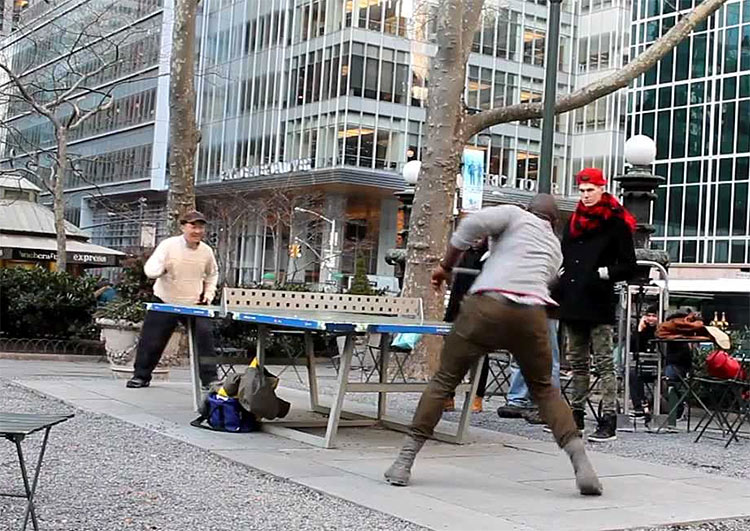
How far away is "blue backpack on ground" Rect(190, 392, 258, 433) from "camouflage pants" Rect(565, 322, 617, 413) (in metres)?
2.63

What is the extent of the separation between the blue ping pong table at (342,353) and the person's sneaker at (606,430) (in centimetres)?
117

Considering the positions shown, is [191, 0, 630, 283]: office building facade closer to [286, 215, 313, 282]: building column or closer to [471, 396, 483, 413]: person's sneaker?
[286, 215, 313, 282]: building column

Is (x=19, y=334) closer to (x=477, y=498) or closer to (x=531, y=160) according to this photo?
(x=477, y=498)

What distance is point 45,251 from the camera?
2592cm

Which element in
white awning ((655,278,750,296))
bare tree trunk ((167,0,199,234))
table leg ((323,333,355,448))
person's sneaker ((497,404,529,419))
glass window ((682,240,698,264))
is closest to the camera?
table leg ((323,333,355,448))

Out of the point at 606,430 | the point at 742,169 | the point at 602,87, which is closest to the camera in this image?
the point at 606,430

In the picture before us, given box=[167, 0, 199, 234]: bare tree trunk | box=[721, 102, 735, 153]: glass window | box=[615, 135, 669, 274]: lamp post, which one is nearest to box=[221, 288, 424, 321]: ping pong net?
box=[615, 135, 669, 274]: lamp post

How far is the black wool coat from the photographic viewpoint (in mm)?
8422

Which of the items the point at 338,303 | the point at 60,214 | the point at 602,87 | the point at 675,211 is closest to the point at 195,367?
the point at 338,303

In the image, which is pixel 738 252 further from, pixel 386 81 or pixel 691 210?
pixel 386 81

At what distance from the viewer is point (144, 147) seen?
70250mm

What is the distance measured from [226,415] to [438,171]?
7.74 metres

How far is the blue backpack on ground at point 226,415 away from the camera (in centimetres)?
834

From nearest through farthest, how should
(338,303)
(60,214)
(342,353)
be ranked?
(342,353)
(338,303)
(60,214)
